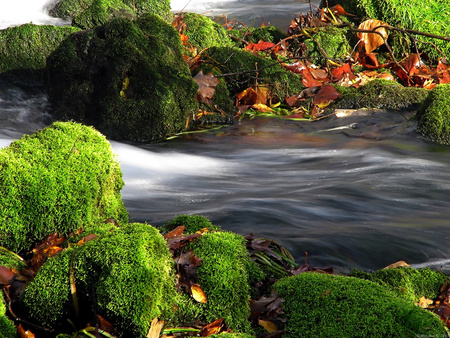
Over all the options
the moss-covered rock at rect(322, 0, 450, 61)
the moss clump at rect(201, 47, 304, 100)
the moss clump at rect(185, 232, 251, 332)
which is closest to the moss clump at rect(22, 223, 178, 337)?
the moss clump at rect(185, 232, 251, 332)

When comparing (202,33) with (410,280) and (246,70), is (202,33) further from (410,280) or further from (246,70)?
(410,280)

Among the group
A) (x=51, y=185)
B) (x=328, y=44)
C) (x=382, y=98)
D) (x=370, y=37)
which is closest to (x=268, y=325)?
(x=51, y=185)

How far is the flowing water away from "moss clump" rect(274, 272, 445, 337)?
107cm

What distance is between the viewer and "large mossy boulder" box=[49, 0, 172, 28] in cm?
864

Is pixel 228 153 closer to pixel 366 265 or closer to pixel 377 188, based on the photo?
pixel 377 188

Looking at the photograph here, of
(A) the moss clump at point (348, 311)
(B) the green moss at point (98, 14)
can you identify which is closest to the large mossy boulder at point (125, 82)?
(B) the green moss at point (98, 14)

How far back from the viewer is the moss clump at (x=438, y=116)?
6.39 metres

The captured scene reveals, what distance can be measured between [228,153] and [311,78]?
246cm

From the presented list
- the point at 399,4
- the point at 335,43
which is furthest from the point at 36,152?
the point at 399,4

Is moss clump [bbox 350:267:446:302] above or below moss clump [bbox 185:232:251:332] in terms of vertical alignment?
below

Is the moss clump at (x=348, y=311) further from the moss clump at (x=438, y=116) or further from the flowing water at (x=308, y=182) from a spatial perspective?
the moss clump at (x=438, y=116)

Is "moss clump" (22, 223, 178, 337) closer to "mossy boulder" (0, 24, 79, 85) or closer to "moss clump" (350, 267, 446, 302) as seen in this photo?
"moss clump" (350, 267, 446, 302)

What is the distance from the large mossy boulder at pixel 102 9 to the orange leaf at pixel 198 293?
7.23 meters

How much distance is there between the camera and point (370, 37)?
30.5 ft
